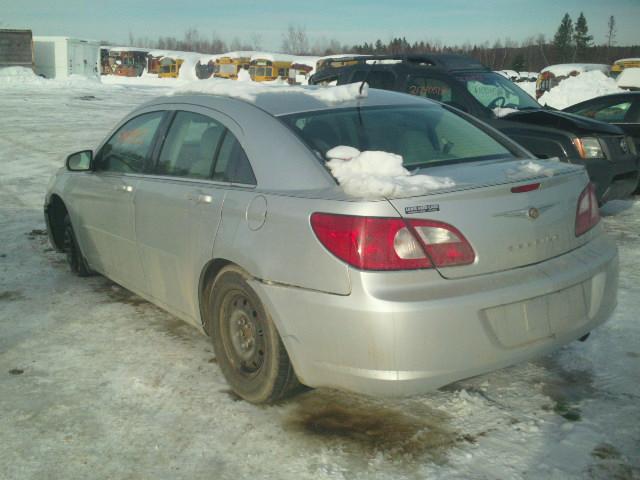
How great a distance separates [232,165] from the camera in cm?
347

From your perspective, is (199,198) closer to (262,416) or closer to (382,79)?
(262,416)

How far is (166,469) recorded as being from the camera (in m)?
2.80

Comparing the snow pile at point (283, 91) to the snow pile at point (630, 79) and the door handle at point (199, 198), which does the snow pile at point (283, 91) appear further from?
the snow pile at point (630, 79)

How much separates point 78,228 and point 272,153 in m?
2.50

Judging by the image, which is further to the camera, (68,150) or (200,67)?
(200,67)

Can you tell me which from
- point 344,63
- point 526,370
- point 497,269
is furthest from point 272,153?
point 344,63

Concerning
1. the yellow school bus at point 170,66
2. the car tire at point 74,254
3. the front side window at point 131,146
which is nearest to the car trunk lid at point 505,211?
the front side window at point 131,146

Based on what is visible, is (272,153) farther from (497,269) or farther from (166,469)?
(166,469)

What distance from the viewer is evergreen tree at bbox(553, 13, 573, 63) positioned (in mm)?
84500

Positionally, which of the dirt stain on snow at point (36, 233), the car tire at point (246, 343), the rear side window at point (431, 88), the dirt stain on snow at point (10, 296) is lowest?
the dirt stain on snow at point (10, 296)

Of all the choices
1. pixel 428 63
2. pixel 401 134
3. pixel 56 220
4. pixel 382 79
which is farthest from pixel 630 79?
pixel 401 134

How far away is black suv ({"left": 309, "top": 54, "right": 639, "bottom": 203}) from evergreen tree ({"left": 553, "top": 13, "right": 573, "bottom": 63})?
81.8 meters

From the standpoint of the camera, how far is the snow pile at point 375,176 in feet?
9.16

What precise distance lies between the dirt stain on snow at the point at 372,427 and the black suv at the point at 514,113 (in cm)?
458
